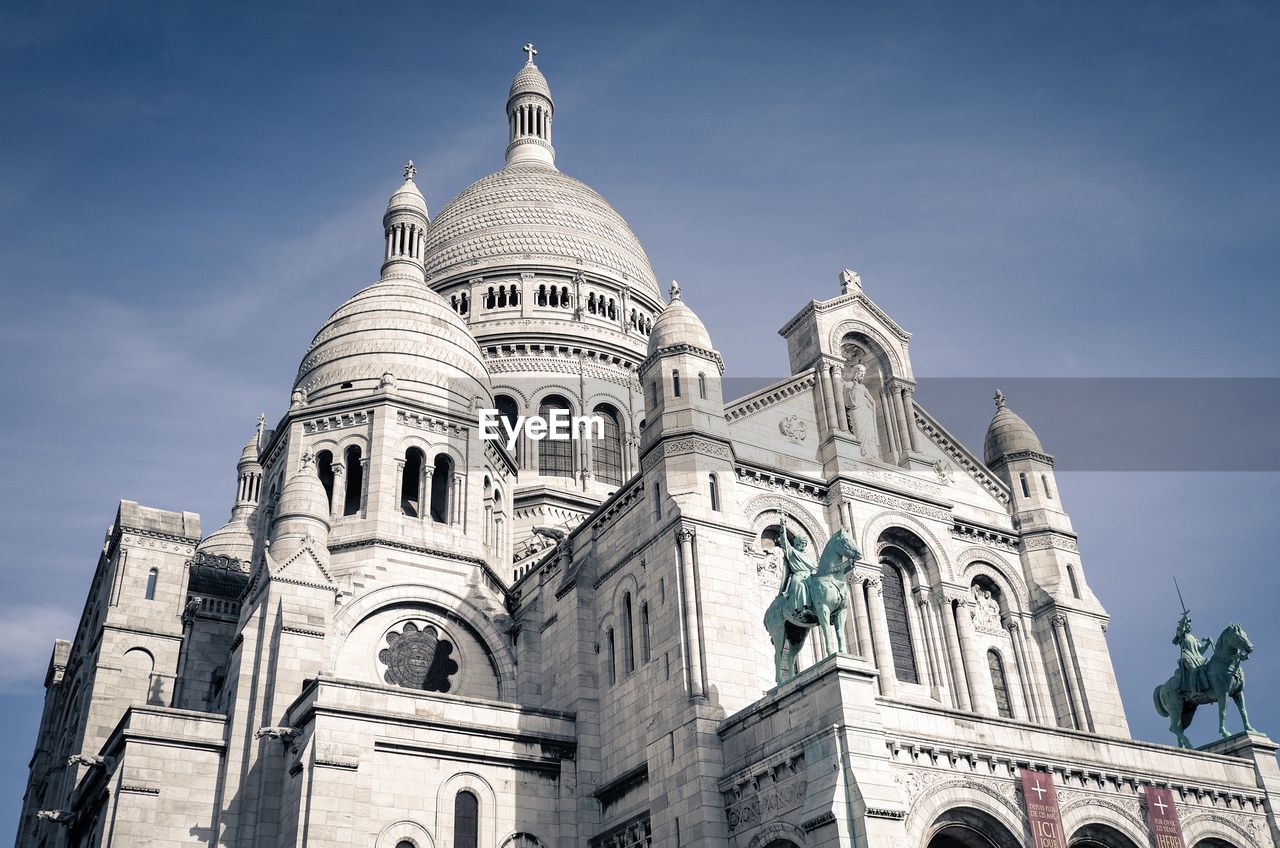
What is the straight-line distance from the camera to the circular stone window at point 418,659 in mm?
37594

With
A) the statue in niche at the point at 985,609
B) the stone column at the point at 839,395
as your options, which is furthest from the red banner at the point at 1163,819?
the stone column at the point at 839,395

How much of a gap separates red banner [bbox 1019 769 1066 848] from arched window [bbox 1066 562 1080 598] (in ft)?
36.8

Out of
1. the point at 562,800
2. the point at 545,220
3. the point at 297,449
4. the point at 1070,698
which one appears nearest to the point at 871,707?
the point at 562,800

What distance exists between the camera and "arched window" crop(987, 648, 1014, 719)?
120ft

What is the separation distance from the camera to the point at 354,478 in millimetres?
42688

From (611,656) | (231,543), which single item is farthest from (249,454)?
(611,656)

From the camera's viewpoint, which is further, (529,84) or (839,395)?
(529,84)

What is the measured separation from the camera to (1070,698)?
3653 cm

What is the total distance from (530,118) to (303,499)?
44.9 m

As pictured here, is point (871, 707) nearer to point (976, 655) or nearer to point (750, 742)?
point (750, 742)

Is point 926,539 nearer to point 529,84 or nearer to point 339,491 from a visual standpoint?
point 339,491

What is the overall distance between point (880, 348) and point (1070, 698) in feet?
41.7

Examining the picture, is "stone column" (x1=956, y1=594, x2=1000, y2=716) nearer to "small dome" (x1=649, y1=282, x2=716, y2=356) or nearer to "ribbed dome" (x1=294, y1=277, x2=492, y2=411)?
"small dome" (x1=649, y1=282, x2=716, y2=356)
